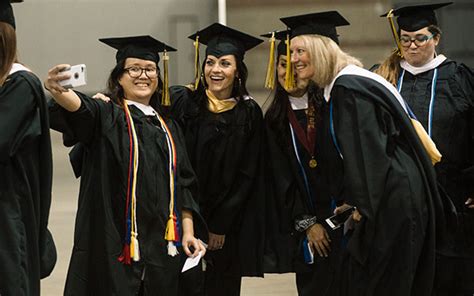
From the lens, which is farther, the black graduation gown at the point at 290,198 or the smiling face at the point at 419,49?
the smiling face at the point at 419,49

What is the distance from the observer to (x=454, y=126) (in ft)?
14.6

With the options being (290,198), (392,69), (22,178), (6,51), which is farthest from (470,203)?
(6,51)

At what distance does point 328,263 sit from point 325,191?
0.38 meters

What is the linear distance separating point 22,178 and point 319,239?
6.19ft

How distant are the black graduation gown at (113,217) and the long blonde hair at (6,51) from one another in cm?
80

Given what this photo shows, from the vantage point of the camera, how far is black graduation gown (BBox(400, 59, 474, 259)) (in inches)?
176

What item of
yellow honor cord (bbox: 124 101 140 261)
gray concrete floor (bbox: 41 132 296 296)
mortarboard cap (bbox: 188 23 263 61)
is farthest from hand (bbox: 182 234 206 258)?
gray concrete floor (bbox: 41 132 296 296)

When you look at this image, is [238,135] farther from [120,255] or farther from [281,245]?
[120,255]

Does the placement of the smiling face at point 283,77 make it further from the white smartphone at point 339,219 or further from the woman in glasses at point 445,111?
the white smartphone at point 339,219

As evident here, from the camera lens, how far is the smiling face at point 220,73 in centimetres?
437

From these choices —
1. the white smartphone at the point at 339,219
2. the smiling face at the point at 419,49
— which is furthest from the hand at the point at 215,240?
the smiling face at the point at 419,49

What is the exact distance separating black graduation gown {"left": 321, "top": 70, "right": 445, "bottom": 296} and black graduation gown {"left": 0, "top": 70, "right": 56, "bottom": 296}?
130cm

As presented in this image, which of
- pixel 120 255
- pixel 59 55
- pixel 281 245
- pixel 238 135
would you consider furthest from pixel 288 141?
pixel 59 55

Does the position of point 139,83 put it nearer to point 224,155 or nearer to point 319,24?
point 224,155
